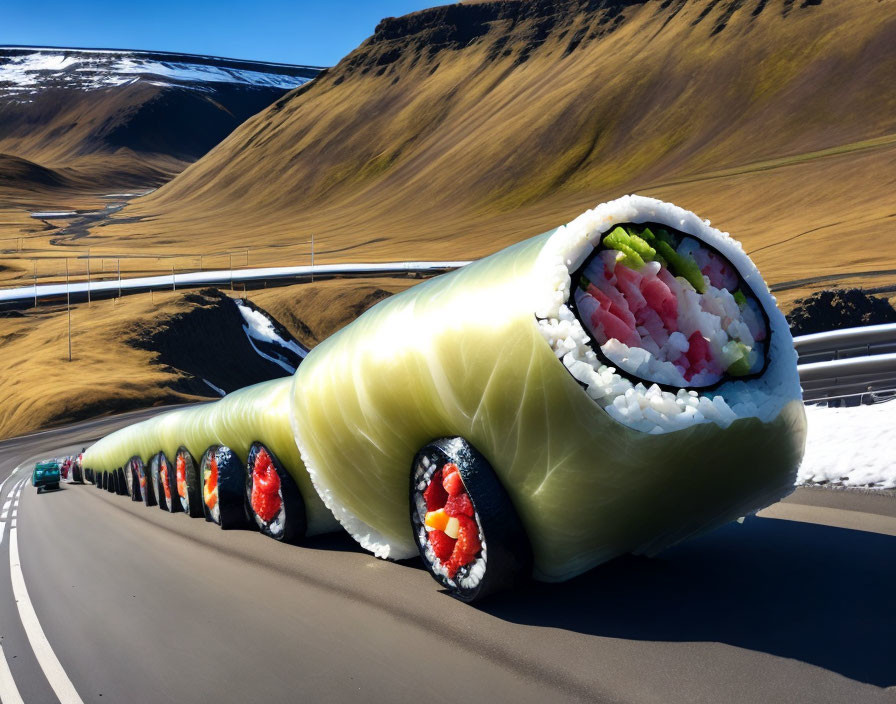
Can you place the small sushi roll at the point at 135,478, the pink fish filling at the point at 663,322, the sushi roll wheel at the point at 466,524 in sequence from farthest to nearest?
the small sushi roll at the point at 135,478, the sushi roll wheel at the point at 466,524, the pink fish filling at the point at 663,322

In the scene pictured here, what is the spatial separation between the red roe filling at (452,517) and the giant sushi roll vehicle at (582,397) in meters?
0.01

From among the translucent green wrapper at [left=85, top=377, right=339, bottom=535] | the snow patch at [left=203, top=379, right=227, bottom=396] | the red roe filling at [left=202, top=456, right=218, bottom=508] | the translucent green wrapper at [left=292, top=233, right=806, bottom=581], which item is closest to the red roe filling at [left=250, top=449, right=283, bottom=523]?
the translucent green wrapper at [left=85, top=377, right=339, bottom=535]

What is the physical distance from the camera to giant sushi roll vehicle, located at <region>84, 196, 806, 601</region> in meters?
4.01

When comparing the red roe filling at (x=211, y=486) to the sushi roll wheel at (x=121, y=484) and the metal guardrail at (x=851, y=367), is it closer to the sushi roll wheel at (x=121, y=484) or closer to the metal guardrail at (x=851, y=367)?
the sushi roll wheel at (x=121, y=484)

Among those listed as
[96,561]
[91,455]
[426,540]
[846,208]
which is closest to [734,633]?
[426,540]

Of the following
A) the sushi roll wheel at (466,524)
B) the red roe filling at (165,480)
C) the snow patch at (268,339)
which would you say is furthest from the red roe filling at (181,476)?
the snow patch at (268,339)

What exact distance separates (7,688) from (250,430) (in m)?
3.03

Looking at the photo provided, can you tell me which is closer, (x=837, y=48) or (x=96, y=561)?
(x=96, y=561)

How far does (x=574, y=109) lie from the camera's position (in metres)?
135

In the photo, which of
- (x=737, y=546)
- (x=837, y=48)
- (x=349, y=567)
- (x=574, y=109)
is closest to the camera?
(x=737, y=546)

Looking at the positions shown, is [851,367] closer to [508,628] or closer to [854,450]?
[854,450]

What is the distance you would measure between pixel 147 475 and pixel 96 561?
10.8ft

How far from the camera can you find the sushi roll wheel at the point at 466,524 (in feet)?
14.6

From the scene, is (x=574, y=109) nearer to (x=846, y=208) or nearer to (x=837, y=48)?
(x=837, y=48)
